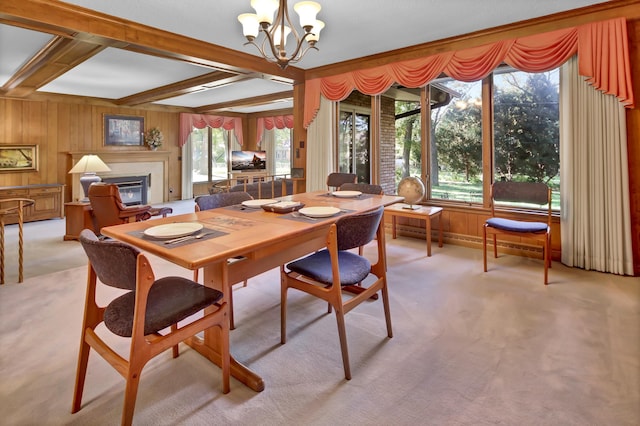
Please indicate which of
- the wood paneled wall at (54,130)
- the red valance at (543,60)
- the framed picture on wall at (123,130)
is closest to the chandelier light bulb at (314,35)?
the red valance at (543,60)

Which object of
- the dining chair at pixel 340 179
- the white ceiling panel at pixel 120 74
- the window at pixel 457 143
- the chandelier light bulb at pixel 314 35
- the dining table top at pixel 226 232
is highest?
the white ceiling panel at pixel 120 74

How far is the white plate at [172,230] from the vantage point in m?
1.66

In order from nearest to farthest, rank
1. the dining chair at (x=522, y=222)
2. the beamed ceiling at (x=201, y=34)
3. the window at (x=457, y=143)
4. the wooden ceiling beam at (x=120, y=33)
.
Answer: the wooden ceiling beam at (x=120, y=33), the beamed ceiling at (x=201, y=34), the dining chair at (x=522, y=222), the window at (x=457, y=143)

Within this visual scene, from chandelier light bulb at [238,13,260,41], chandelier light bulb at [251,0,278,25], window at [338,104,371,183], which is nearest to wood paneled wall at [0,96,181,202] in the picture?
window at [338,104,371,183]

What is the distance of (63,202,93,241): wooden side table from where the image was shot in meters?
4.80

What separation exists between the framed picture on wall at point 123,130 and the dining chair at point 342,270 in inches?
293

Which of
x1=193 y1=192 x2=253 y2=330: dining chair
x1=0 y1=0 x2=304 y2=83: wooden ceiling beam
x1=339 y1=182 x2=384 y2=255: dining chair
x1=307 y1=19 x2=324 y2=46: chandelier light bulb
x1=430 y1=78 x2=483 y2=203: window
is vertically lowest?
x1=193 y1=192 x2=253 y2=330: dining chair

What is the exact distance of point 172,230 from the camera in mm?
1739

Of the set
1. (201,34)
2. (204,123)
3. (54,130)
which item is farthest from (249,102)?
(201,34)

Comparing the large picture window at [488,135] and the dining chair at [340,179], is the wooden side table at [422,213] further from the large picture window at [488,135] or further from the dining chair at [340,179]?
the dining chair at [340,179]

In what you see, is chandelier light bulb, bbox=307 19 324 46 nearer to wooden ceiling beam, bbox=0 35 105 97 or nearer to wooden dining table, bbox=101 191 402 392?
wooden dining table, bbox=101 191 402 392

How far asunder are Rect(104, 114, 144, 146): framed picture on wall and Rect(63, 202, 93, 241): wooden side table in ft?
11.9

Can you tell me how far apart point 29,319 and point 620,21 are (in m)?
5.12

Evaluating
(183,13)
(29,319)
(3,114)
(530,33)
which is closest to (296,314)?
(29,319)
